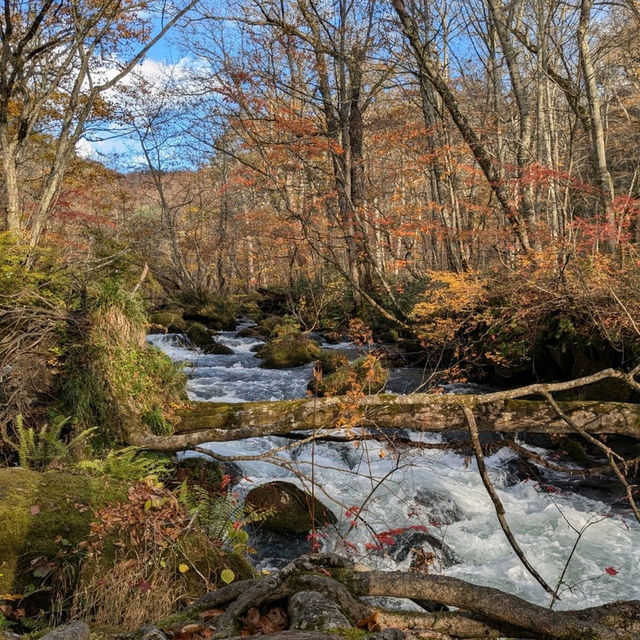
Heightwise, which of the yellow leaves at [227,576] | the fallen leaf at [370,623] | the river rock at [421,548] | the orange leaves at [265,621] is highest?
the fallen leaf at [370,623]

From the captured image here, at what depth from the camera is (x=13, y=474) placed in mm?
4035

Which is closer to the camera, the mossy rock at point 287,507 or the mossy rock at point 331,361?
the mossy rock at point 287,507

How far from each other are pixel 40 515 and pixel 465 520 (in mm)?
5646

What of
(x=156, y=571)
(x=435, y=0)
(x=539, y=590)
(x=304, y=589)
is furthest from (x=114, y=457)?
(x=435, y=0)

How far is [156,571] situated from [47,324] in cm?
329

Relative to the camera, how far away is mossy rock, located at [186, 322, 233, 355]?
15.2 metres

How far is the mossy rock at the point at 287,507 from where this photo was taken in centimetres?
609

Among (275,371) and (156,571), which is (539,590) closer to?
(156,571)

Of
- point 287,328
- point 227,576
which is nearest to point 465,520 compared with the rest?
point 227,576

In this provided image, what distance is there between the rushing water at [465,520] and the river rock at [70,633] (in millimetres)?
2585

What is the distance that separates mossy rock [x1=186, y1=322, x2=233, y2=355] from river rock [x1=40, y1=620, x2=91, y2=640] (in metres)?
13.3

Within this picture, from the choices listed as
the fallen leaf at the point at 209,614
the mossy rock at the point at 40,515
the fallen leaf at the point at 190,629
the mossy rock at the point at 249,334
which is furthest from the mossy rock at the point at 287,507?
the mossy rock at the point at 249,334

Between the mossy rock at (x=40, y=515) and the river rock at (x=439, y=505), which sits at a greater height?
the mossy rock at (x=40, y=515)

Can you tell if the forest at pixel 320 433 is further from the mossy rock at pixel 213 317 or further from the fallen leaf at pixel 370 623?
the mossy rock at pixel 213 317
